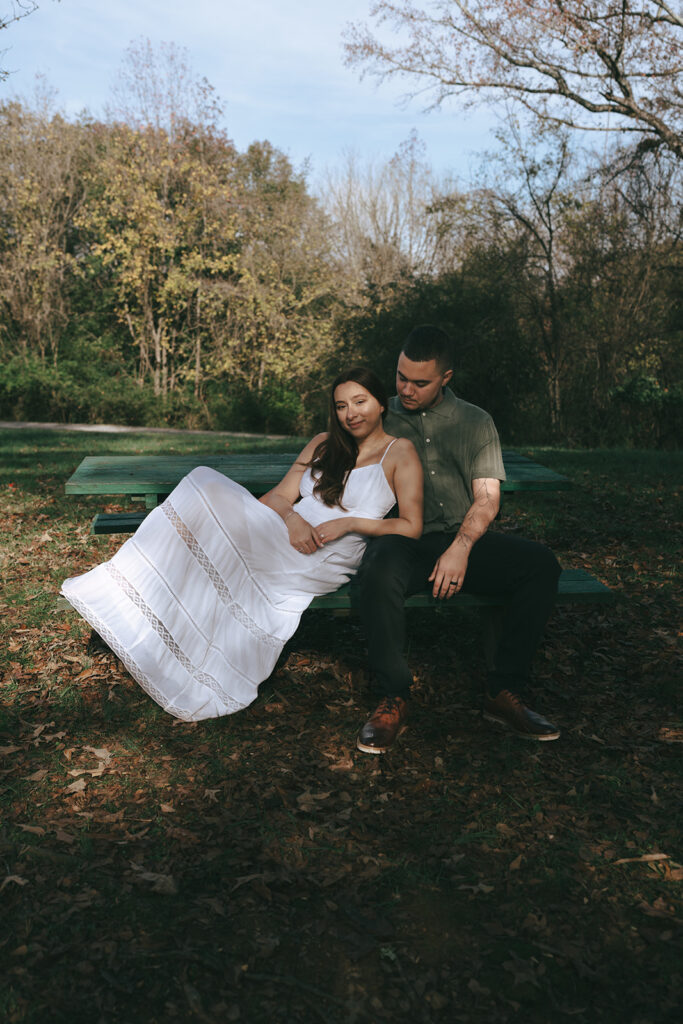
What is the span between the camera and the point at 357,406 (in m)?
3.89

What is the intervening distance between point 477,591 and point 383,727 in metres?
0.77

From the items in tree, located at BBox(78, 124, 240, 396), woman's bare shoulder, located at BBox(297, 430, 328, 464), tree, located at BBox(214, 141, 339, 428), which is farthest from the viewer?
tree, located at BBox(214, 141, 339, 428)

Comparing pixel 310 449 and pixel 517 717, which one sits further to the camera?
pixel 310 449

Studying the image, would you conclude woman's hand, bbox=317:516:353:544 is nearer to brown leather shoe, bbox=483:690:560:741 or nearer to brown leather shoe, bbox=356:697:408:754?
brown leather shoe, bbox=356:697:408:754

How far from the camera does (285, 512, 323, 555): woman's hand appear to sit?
3.85 meters

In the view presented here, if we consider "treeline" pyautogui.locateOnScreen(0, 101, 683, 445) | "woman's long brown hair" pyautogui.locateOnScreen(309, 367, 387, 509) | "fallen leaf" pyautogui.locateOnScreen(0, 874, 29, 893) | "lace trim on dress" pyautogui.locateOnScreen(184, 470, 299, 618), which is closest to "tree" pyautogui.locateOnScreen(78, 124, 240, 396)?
"treeline" pyautogui.locateOnScreen(0, 101, 683, 445)

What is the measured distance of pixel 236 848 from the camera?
282 centimetres

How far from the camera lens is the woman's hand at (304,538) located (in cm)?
385

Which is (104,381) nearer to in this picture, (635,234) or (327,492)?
(635,234)

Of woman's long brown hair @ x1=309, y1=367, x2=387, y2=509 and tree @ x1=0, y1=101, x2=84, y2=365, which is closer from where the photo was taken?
woman's long brown hair @ x1=309, y1=367, x2=387, y2=509

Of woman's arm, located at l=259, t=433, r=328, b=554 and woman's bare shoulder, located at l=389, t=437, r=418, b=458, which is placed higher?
woman's bare shoulder, located at l=389, t=437, r=418, b=458

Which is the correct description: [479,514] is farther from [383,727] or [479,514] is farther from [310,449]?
[383,727]

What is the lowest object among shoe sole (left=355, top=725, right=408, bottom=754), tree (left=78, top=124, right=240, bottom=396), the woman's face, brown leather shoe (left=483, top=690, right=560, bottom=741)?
shoe sole (left=355, top=725, right=408, bottom=754)

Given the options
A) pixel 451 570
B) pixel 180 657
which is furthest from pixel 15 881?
pixel 451 570
